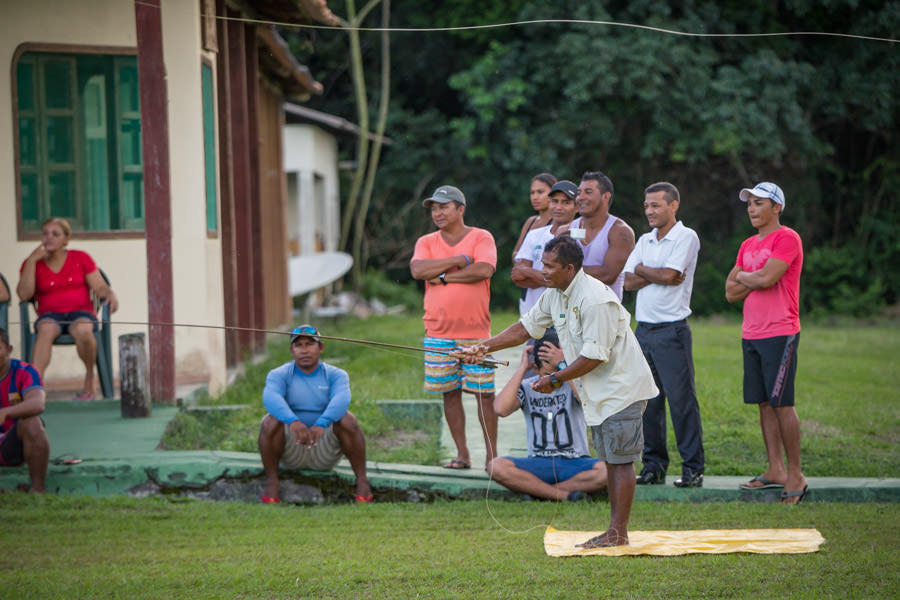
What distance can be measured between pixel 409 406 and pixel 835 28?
14.5m

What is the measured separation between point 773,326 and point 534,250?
158 centimetres

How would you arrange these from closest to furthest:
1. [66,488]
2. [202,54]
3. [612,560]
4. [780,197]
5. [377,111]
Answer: [612,560] → [780,197] → [66,488] → [202,54] → [377,111]

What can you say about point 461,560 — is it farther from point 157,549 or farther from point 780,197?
point 780,197

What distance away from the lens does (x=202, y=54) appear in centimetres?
918

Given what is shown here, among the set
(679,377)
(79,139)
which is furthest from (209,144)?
→ (679,377)

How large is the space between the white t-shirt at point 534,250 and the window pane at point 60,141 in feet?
15.0

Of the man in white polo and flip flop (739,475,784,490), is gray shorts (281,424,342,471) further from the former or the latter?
flip flop (739,475,784,490)

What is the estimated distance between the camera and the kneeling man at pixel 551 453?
20.8 feet

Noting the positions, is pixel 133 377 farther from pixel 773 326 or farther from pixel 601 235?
pixel 773 326

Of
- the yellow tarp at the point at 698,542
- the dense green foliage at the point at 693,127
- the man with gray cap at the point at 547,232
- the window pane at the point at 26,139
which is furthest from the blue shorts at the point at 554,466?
the dense green foliage at the point at 693,127

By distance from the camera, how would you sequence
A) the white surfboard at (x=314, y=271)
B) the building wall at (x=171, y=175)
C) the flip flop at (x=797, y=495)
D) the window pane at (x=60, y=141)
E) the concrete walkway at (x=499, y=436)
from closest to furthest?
the flip flop at (x=797, y=495)
the concrete walkway at (x=499, y=436)
the building wall at (x=171, y=175)
the window pane at (x=60, y=141)
the white surfboard at (x=314, y=271)

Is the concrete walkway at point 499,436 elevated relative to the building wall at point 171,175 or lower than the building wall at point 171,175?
lower

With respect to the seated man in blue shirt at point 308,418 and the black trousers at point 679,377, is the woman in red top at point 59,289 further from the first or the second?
the black trousers at point 679,377

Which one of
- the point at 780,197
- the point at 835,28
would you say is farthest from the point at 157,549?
the point at 835,28
